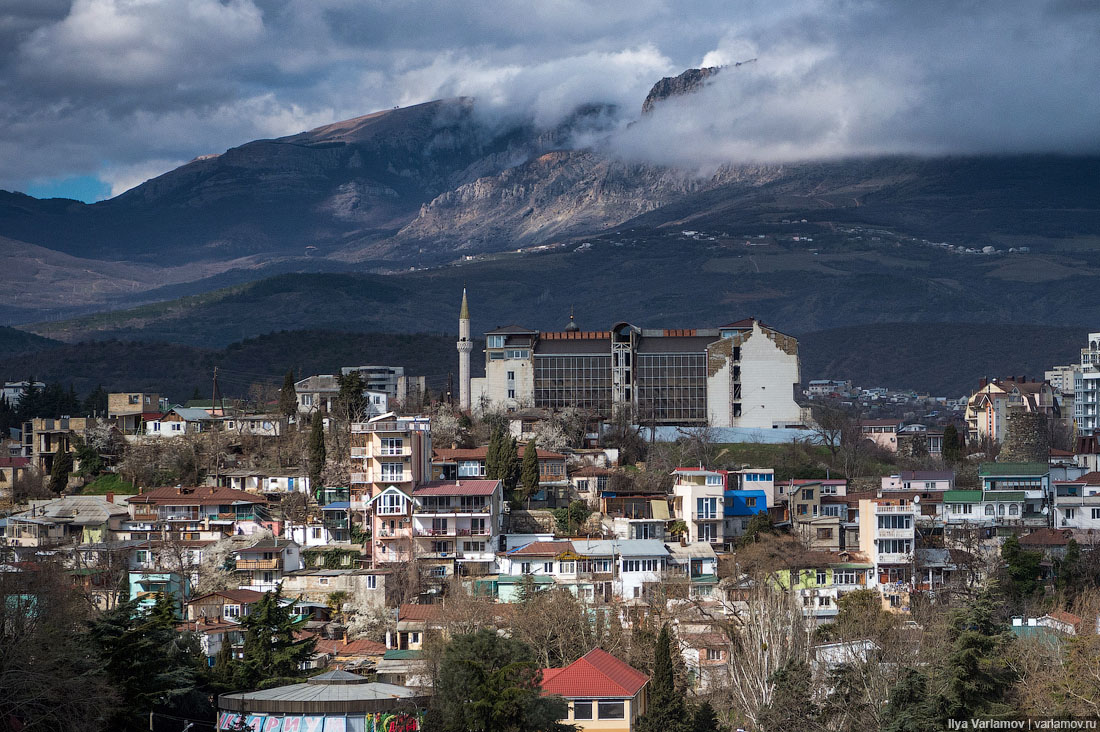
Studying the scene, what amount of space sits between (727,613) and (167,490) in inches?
1215

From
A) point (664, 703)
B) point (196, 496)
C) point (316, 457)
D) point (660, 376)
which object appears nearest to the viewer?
point (664, 703)

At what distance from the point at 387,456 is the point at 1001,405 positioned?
70191 millimetres

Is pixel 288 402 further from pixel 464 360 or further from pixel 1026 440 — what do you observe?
pixel 1026 440

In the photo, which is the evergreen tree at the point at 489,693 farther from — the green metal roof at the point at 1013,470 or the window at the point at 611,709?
the green metal roof at the point at 1013,470

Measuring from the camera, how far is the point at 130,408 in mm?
96562

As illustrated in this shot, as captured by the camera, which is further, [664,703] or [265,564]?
[265,564]

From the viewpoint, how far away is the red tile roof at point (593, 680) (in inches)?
1850

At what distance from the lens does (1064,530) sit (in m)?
74.9

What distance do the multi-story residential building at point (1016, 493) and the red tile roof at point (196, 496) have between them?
35459 mm

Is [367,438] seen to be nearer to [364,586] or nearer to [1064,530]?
[364,586]

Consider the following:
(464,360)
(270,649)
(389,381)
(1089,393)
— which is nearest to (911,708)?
(270,649)

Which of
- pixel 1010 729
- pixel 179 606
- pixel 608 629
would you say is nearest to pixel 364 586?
pixel 179 606

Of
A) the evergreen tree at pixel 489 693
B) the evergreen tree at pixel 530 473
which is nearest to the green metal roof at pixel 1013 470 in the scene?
the evergreen tree at pixel 530 473

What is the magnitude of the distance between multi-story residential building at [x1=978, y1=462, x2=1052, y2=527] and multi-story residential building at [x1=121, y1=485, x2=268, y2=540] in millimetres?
35306
